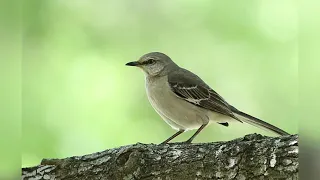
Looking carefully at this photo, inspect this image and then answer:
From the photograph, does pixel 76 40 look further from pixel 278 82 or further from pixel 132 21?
pixel 278 82

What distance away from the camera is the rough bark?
1.13 metres

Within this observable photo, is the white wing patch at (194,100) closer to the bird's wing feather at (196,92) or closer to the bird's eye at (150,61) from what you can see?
the bird's wing feather at (196,92)

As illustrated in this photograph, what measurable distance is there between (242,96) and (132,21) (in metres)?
0.46

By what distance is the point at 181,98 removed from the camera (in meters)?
1.53

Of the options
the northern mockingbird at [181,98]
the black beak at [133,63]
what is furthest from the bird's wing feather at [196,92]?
the black beak at [133,63]

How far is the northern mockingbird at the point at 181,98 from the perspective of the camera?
4.88 ft

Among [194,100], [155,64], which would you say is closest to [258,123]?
[194,100]

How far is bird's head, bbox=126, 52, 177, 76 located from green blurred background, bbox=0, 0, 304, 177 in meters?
0.02

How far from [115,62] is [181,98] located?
0.27 metres

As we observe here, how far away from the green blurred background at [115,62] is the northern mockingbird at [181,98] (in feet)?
0.11

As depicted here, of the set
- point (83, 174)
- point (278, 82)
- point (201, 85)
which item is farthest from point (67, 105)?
point (278, 82)
